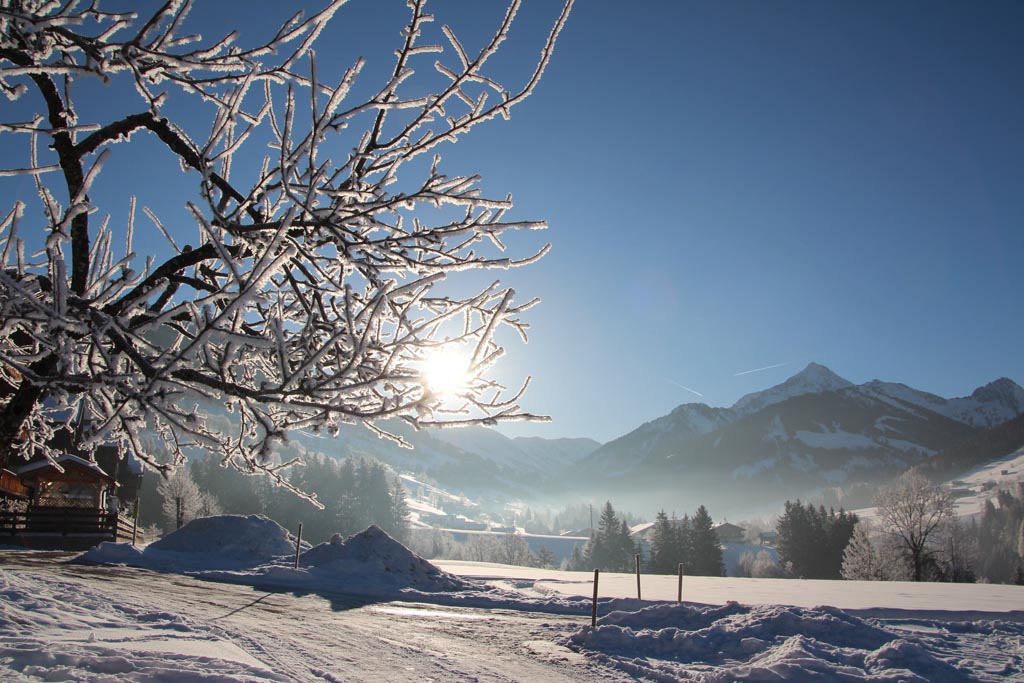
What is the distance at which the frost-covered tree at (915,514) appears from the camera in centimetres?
4697

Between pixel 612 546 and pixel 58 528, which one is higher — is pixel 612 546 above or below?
below

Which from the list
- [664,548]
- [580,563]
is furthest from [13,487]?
[580,563]

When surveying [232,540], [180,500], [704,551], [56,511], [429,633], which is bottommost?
[704,551]

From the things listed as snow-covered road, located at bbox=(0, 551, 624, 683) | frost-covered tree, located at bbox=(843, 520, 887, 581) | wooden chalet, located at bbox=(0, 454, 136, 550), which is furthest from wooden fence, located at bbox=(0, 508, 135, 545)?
frost-covered tree, located at bbox=(843, 520, 887, 581)

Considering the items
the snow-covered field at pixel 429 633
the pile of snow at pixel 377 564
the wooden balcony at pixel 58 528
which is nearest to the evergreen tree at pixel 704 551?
the snow-covered field at pixel 429 633

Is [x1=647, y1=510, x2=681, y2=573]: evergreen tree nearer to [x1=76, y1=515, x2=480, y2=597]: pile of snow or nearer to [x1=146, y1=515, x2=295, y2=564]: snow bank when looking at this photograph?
[x1=146, y1=515, x2=295, y2=564]: snow bank

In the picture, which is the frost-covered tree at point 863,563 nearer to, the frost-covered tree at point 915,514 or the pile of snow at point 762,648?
the frost-covered tree at point 915,514

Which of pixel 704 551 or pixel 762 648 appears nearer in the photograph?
pixel 762 648

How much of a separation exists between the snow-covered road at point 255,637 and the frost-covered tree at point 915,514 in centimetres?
4672

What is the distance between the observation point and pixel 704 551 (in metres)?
68.8

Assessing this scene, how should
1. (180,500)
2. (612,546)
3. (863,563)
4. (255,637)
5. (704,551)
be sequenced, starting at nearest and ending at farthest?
(255,637)
(180,500)
(863,563)
(704,551)
(612,546)

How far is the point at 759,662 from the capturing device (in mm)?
8977

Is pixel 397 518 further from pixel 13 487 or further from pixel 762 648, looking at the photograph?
pixel 762 648

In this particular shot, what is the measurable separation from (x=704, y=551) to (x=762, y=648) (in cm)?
6500
